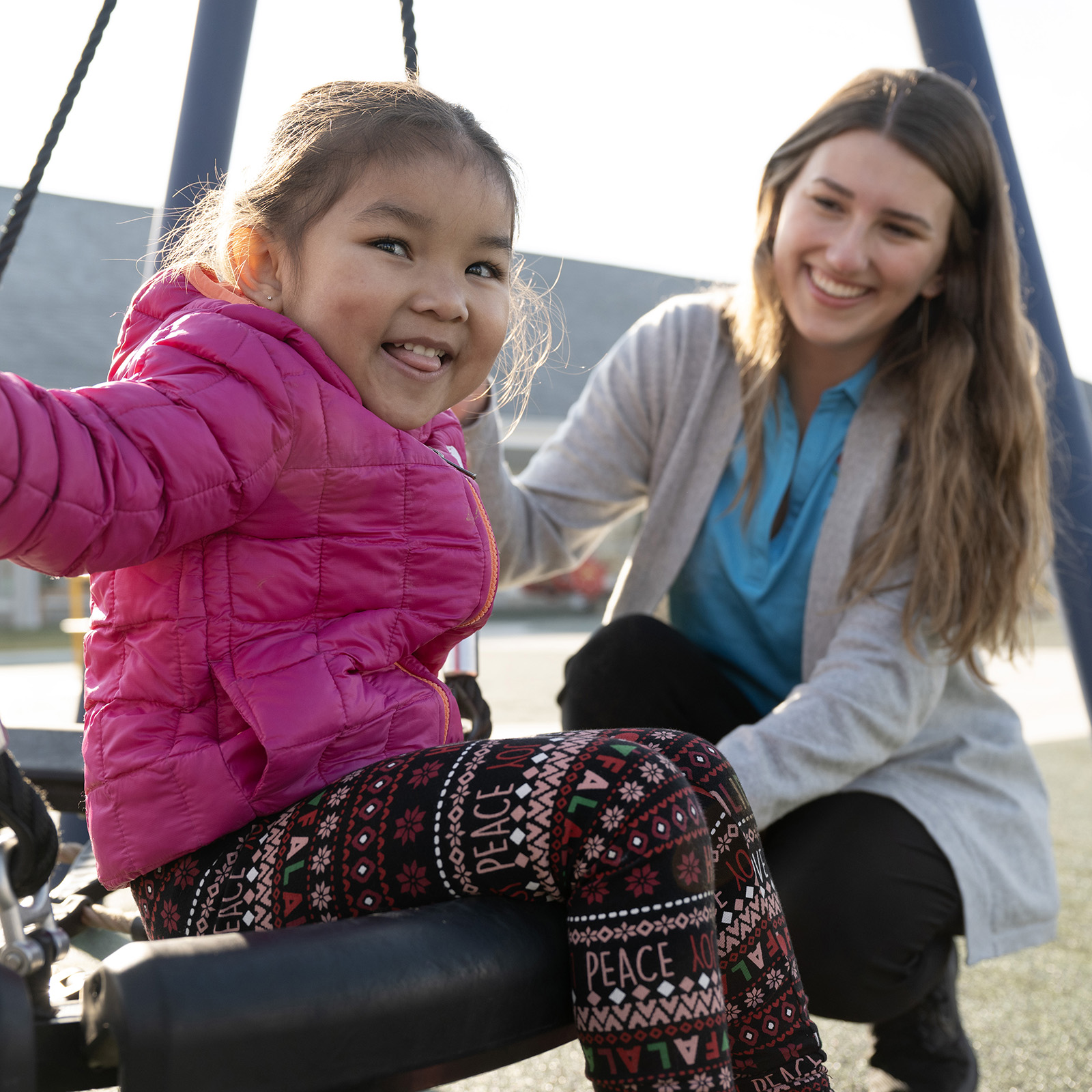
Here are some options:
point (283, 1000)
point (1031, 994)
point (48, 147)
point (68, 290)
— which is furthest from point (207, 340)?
point (68, 290)

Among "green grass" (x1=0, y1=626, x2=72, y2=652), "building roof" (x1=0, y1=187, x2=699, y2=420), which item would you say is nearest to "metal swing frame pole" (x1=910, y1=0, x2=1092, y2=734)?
"building roof" (x1=0, y1=187, x2=699, y2=420)

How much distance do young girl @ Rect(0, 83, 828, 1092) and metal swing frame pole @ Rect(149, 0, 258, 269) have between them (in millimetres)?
697

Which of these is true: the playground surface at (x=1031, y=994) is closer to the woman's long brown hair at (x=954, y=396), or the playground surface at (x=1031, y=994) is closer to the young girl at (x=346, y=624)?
the woman's long brown hair at (x=954, y=396)

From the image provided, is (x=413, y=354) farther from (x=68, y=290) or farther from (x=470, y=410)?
(x=68, y=290)

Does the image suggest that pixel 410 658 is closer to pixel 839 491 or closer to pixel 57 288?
pixel 839 491

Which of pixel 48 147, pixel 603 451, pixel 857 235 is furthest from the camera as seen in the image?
pixel 603 451

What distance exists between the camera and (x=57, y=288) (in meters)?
11.6

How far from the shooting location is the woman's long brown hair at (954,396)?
4.86 ft

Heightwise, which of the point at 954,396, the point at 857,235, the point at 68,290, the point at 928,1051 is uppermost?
the point at 68,290

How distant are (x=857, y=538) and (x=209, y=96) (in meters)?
1.12

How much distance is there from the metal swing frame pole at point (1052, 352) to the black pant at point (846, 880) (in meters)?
0.59

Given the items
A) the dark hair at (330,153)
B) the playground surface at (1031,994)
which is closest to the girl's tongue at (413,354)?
the dark hair at (330,153)

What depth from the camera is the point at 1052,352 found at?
180 centimetres

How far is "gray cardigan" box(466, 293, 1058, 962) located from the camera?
137cm
